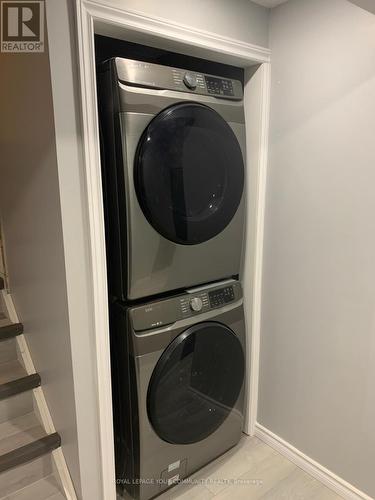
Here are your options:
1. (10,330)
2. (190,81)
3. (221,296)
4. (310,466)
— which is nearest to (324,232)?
(221,296)

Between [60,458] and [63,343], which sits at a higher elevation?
[63,343]

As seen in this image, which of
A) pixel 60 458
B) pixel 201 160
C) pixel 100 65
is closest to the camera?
pixel 100 65

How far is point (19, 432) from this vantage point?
1820 mm

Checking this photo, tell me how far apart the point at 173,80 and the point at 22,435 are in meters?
1.67

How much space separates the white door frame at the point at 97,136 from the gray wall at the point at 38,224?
11 centimetres

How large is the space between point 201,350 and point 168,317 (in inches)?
9.8

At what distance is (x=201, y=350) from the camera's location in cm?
173

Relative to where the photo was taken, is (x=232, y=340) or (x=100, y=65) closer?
(x=100, y=65)

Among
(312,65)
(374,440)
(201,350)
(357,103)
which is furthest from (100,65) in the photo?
(374,440)

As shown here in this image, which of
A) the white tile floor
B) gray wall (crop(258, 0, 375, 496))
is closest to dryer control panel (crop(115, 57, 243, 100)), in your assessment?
gray wall (crop(258, 0, 375, 496))

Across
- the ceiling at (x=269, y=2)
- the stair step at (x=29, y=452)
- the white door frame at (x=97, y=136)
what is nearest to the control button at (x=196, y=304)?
the white door frame at (x=97, y=136)

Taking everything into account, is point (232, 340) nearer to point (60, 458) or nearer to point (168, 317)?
point (168, 317)

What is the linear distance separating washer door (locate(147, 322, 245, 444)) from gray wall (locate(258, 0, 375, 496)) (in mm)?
270

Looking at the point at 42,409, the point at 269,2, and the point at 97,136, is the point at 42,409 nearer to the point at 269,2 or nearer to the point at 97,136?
the point at 97,136
